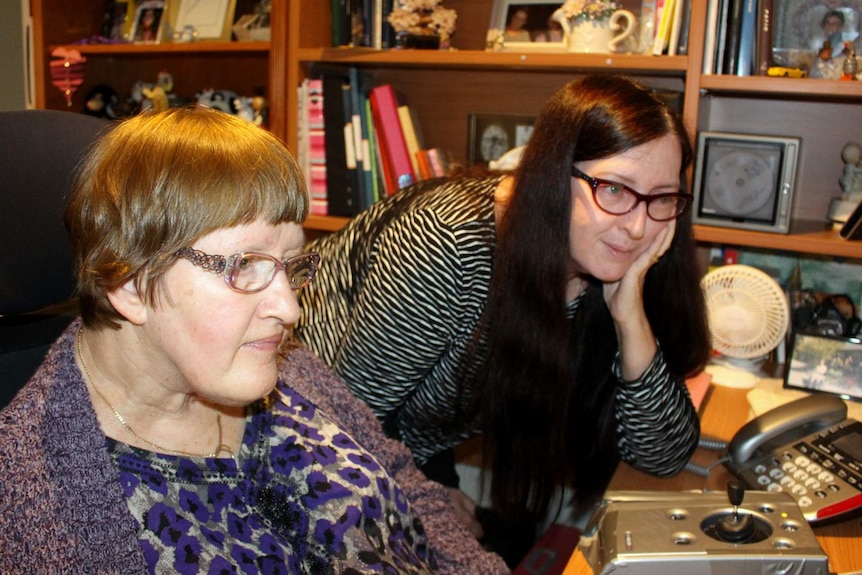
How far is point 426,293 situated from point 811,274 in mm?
1222

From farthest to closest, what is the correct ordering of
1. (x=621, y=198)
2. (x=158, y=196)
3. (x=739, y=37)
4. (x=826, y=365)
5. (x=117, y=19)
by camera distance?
(x=117, y=19)
(x=739, y=37)
(x=826, y=365)
(x=621, y=198)
(x=158, y=196)

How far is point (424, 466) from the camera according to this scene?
1753 millimetres

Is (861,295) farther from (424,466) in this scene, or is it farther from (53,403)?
(53,403)

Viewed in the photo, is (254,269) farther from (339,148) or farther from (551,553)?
(339,148)

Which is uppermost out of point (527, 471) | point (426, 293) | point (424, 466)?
point (426, 293)

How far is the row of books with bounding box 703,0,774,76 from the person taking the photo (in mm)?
1809

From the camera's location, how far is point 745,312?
6.15 feet

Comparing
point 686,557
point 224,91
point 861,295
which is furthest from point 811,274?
point 224,91

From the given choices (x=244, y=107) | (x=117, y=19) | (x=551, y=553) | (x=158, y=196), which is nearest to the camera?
(x=158, y=196)

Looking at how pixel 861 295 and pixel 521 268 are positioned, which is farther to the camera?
pixel 861 295

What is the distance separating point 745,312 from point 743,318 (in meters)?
0.01

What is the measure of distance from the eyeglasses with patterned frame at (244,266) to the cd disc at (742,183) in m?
1.28

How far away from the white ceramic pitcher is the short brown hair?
123 centimetres

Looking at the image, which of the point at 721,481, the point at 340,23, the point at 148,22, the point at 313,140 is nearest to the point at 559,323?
the point at 721,481
